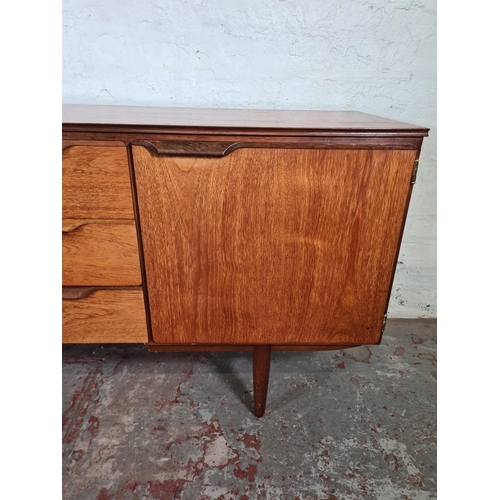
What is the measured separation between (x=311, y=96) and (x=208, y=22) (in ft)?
1.33

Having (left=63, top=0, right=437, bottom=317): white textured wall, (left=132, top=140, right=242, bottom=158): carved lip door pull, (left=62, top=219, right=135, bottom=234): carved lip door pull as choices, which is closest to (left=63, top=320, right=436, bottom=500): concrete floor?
(left=62, top=219, right=135, bottom=234): carved lip door pull

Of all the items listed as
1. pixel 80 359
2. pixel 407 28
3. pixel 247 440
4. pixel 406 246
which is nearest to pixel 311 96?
pixel 407 28

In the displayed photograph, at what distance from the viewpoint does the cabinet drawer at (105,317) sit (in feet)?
3.12

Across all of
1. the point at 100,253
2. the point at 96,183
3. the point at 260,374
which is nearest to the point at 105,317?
the point at 100,253

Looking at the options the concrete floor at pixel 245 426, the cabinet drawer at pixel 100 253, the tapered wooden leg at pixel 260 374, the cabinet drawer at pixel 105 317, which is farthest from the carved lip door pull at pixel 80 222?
the concrete floor at pixel 245 426

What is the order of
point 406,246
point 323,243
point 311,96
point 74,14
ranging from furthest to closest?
point 406,246, point 311,96, point 74,14, point 323,243

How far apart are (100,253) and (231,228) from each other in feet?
1.01

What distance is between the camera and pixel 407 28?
1.30m

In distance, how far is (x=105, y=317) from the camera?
38.1 inches

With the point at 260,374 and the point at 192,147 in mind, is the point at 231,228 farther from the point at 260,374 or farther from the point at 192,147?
the point at 260,374

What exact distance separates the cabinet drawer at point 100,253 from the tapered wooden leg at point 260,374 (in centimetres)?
37

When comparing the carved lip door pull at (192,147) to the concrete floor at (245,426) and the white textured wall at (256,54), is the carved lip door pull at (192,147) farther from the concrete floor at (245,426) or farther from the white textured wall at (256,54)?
the concrete floor at (245,426)

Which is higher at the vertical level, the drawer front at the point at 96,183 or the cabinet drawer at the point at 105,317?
the drawer front at the point at 96,183

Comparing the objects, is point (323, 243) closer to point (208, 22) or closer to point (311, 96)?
point (311, 96)
